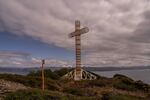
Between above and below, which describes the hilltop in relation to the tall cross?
below

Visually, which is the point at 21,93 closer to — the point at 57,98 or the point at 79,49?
the point at 57,98

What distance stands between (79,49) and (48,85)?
15860 mm

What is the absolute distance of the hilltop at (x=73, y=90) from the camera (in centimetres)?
2261

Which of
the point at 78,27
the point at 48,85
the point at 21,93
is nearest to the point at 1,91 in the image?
the point at 21,93

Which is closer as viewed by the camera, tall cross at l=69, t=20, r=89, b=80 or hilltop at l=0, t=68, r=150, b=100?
hilltop at l=0, t=68, r=150, b=100

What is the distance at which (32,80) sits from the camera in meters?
41.8

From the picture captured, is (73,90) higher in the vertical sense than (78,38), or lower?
lower

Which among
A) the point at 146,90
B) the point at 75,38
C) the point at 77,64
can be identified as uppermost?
the point at 75,38

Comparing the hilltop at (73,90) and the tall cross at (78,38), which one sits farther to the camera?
the tall cross at (78,38)

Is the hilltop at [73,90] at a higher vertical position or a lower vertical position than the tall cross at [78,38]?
lower

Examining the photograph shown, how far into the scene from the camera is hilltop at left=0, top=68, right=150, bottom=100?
22.6 metres

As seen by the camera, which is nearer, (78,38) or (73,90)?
(73,90)

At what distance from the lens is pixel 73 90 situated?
116 ft

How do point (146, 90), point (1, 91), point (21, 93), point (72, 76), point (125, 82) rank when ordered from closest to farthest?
point (21, 93) → point (1, 91) → point (146, 90) → point (125, 82) → point (72, 76)
